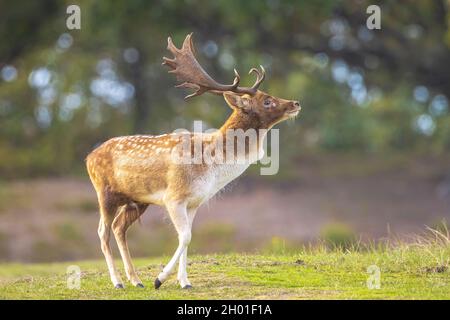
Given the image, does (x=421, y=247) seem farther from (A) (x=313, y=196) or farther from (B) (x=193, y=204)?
(A) (x=313, y=196)

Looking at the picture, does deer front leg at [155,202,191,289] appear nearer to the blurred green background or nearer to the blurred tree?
the blurred green background

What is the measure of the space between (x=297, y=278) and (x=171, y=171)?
6.36 feet

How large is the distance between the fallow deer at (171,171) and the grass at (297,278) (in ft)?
1.62

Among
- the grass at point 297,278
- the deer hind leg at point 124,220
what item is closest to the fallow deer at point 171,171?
the deer hind leg at point 124,220

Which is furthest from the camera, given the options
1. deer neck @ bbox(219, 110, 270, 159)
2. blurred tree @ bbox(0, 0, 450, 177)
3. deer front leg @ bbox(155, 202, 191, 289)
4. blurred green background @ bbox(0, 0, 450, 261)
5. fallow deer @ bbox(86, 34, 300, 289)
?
blurred tree @ bbox(0, 0, 450, 177)

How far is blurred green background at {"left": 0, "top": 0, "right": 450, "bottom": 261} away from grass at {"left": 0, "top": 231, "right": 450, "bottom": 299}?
399 inches

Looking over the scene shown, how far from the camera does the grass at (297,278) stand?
10.4 m

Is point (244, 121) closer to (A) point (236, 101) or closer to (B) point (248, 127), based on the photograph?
(B) point (248, 127)

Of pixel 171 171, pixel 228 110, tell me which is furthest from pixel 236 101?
pixel 228 110

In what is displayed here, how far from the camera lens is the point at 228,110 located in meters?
32.5

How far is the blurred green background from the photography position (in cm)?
2638

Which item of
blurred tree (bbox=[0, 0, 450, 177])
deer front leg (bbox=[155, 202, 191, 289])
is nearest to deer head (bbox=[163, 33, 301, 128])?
deer front leg (bbox=[155, 202, 191, 289])

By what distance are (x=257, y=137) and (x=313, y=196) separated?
18904mm

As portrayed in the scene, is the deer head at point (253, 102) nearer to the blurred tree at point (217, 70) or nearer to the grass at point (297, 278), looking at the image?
the grass at point (297, 278)
